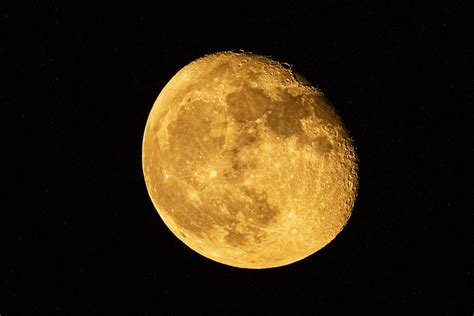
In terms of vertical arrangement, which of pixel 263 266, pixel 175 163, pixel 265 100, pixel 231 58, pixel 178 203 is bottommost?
pixel 263 266

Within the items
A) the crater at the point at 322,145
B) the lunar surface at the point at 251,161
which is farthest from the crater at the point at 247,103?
the crater at the point at 322,145

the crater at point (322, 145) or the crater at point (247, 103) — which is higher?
the crater at point (247, 103)

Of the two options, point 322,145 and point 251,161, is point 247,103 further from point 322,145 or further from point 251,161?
point 322,145

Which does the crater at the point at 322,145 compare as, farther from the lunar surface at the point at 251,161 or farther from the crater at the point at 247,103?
the crater at the point at 247,103

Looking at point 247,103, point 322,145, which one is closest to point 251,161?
point 247,103

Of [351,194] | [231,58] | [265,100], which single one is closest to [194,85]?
[231,58]

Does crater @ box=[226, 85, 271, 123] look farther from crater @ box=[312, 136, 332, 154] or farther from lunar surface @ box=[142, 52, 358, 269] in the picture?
crater @ box=[312, 136, 332, 154]

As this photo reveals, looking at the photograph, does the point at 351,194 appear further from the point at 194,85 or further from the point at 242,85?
the point at 194,85

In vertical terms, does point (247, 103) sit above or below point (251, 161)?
above
